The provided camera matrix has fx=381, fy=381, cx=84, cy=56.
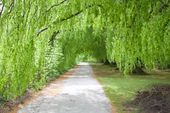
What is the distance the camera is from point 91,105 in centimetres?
1394

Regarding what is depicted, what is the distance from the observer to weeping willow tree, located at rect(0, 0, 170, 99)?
18.8 ft

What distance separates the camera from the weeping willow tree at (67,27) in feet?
18.8

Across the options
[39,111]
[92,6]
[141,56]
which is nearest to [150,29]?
[141,56]

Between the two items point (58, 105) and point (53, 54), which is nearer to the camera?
point (58, 105)

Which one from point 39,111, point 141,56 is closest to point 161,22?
point 141,56

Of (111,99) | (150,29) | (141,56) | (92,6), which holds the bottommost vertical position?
(111,99)

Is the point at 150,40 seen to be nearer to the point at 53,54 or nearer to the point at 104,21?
the point at 104,21

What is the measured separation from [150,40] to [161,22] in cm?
35

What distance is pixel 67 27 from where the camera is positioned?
6.93 meters

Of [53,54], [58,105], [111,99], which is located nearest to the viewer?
[58,105]

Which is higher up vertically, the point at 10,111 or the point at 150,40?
the point at 150,40

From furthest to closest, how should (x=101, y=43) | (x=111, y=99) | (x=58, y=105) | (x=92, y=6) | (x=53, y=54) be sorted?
(x=101, y=43), (x=53, y=54), (x=111, y=99), (x=58, y=105), (x=92, y=6)

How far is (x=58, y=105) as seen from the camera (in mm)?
13906

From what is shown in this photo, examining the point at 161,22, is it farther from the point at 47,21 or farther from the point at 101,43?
the point at 101,43
